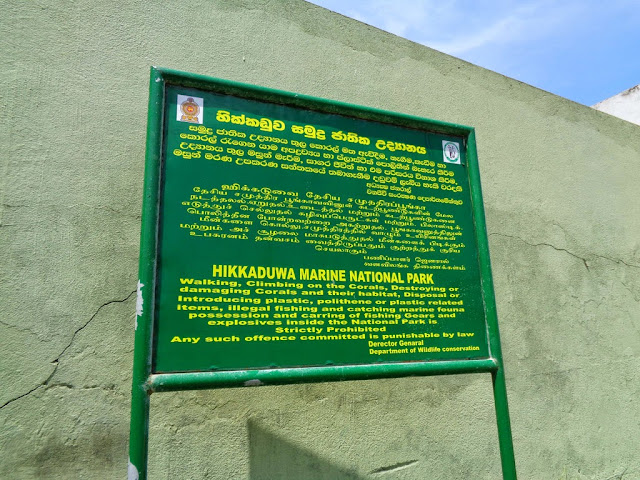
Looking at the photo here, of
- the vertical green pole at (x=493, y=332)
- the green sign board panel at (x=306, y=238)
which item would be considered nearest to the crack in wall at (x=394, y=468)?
the vertical green pole at (x=493, y=332)

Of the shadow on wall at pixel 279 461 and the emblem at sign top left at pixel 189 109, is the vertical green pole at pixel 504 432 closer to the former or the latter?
the shadow on wall at pixel 279 461

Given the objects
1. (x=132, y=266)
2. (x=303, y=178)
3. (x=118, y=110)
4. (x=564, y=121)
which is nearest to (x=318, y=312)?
(x=303, y=178)

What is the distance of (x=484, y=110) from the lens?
299cm

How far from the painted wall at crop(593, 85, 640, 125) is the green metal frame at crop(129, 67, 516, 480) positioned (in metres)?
4.90

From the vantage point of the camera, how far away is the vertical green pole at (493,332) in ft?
5.32

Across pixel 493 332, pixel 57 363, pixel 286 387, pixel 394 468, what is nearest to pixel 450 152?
pixel 493 332

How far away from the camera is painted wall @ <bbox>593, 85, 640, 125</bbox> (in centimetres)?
551

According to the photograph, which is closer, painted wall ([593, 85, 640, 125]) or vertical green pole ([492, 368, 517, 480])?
vertical green pole ([492, 368, 517, 480])

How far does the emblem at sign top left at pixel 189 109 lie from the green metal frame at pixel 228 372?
0.05 meters

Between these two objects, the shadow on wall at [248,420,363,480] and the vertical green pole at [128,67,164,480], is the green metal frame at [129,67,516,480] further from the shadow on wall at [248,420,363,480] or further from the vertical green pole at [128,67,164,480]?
the shadow on wall at [248,420,363,480]

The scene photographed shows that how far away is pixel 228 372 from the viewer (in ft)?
4.32

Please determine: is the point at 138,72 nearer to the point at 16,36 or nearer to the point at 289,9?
the point at 16,36

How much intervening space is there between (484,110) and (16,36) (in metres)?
2.53

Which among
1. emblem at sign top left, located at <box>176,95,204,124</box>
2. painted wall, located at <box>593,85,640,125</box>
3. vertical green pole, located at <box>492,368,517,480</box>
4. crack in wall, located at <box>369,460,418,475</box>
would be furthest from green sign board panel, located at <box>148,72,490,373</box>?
painted wall, located at <box>593,85,640,125</box>
